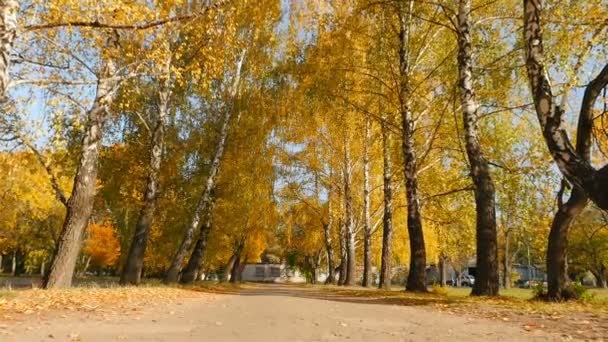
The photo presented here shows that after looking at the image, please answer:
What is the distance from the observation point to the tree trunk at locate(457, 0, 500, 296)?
13.4m

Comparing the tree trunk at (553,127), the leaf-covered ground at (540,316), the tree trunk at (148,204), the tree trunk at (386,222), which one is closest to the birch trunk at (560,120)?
the tree trunk at (553,127)

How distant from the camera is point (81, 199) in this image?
1319 centimetres

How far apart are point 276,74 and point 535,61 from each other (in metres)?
17.5

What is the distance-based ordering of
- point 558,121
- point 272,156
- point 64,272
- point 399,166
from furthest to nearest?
point 272,156 < point 399,166 < point 64,272 < point 558,121

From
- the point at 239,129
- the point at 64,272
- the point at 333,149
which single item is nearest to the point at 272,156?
the point at 239,129

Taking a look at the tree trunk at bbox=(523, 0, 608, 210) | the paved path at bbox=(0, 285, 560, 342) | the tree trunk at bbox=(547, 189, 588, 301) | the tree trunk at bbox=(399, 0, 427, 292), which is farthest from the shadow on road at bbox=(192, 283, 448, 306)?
the tree trunk at bbox=(523, 0, 608, 210)

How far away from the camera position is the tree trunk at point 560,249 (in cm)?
1282

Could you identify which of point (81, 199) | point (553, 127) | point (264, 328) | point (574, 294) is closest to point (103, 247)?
point (81, 199)

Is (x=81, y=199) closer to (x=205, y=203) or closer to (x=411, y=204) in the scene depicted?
(x=205, y=203)

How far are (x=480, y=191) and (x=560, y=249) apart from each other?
2.51 m

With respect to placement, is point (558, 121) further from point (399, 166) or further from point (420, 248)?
point (399, 166)

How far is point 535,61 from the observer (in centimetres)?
804

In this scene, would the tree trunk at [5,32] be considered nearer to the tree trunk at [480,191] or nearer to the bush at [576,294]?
the tree trunk at [480,191]

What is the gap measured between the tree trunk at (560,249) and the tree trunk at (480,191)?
1.36 metres
